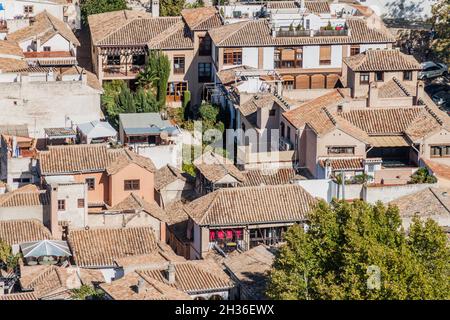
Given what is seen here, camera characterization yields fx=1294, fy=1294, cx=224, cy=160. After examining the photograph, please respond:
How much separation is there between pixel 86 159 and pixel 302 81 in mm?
17718

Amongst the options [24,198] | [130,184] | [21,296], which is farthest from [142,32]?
[21,296]

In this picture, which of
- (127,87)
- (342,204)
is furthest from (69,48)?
(342,204)

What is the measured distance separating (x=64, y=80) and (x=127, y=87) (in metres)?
5.59

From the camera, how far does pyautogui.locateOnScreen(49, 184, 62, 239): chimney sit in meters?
54.7

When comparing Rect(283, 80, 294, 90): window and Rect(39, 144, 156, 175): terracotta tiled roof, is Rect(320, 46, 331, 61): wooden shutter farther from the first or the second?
Rect(39, 144, 156, 175): terracotta tiled roof

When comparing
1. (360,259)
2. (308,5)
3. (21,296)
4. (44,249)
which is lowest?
(44,249)

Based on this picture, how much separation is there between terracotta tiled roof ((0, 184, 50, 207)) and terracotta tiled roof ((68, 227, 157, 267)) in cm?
291

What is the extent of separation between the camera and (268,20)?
→ 73938 millimetres

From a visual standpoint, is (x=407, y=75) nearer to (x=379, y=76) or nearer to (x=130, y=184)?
(x=379, y=76)

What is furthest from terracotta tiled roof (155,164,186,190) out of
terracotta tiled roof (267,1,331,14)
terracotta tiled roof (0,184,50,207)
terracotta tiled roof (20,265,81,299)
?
terracotta tiled roof (267,1,331,14)

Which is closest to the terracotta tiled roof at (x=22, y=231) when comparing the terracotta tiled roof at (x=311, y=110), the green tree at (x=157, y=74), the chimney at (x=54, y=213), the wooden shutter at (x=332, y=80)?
the chimney at (x=54, y=213)

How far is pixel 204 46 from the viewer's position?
2960 inches

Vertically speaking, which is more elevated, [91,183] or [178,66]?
[178,66]

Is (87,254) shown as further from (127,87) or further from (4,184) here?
(127,87)
